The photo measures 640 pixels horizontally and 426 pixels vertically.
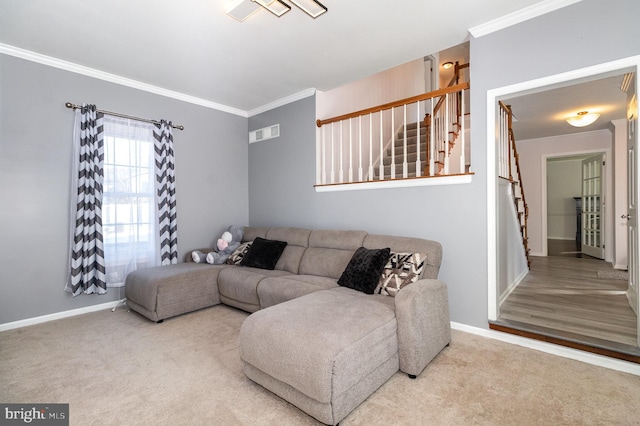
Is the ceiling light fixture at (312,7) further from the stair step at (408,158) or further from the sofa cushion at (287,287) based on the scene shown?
the stair step at (408,158)

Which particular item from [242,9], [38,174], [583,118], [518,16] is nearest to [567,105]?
[583,118]

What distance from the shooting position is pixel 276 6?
7.53ft

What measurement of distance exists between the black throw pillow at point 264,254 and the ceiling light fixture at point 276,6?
2.43 metres

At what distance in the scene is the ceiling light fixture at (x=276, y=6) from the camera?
2170mm

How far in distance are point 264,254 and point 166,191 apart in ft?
5.15

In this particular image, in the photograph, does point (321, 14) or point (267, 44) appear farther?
point (267, 44)

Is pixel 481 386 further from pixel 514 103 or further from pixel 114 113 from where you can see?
pixel 114 113

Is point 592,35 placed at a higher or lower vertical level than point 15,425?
higher

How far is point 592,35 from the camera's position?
7.37 feet

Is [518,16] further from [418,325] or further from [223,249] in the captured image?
[223,249]

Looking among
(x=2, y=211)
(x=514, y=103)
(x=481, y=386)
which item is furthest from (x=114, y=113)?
(x=514, y=103)

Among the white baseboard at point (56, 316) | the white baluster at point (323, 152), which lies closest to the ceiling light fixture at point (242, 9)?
the white baluster at point (323, 152)

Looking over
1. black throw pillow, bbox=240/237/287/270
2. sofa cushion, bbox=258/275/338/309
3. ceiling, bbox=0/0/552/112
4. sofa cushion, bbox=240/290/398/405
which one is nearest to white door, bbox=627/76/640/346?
ceiling, bbox=0/0/552/112

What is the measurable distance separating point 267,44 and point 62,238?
2992mm
